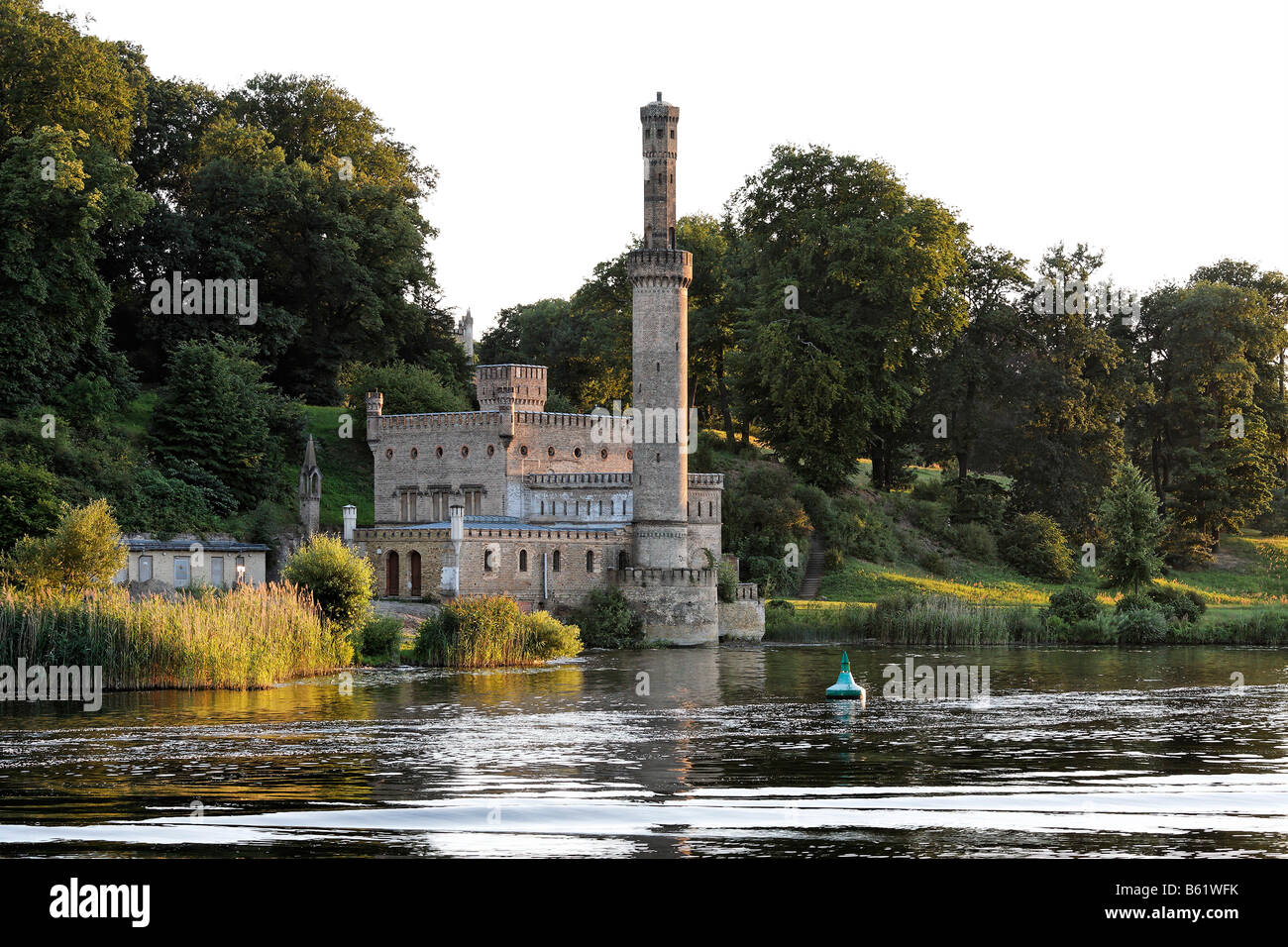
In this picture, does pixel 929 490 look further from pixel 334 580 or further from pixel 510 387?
pixel 334 580

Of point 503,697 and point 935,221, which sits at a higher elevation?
point 935,221

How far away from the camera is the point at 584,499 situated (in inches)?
2304

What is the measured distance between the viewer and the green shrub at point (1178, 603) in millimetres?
51969

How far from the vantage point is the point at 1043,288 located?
7169 centimetres

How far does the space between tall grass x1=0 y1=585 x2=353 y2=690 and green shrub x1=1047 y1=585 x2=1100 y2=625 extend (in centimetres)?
2621

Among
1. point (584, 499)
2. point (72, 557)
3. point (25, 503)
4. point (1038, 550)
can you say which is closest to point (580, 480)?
point (584, 499)

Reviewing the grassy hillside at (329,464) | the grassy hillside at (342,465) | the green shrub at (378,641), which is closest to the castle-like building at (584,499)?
the grassy hillside at (342,465)

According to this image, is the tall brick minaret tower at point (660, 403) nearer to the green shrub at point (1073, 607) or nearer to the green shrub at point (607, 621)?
the green shrub at point (607, 621)

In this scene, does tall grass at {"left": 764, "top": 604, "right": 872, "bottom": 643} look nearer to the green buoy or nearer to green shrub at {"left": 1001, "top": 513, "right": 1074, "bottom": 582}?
green shrub at {"left": 1001, "top": 513, "right": 1074, "bottom": 582}

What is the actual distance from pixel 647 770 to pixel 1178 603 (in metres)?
33.3
